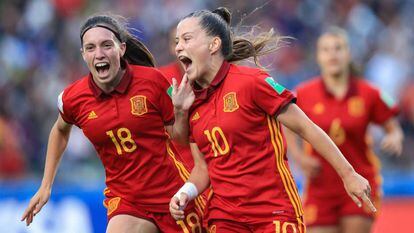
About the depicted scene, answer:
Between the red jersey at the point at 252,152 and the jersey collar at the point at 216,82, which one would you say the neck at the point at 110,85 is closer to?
the jersey collar at the point at 216,82

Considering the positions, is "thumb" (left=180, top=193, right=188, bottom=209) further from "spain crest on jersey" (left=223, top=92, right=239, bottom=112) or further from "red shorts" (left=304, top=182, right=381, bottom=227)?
"red shorts" (left=304, top=182, right=381, bottom=227)

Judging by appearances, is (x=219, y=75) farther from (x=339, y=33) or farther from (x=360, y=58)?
(x=360, y=58)

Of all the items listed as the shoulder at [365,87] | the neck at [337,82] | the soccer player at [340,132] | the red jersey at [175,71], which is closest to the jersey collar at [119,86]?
the red jersey at [175,71]

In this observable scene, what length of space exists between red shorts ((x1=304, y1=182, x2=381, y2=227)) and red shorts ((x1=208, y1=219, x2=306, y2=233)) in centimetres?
304

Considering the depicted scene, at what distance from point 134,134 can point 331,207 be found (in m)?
3.26

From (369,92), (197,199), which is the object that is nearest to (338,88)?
(369,92)

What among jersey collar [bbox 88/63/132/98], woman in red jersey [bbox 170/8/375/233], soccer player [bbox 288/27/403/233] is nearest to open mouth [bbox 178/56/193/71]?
woman in red jersey [bbox 170/8/375/233]

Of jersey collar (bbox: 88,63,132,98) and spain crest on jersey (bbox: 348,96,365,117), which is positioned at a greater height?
spain crest on jersey (bbox: 348,96,365,117)

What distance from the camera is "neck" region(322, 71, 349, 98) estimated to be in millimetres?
9945

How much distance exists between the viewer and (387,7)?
1722 centimetres

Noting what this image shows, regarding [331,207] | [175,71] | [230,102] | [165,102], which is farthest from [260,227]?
[331,207]

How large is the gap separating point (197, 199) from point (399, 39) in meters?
10.3

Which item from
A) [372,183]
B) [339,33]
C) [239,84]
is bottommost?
[239,84]

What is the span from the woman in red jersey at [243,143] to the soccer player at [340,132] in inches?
121
